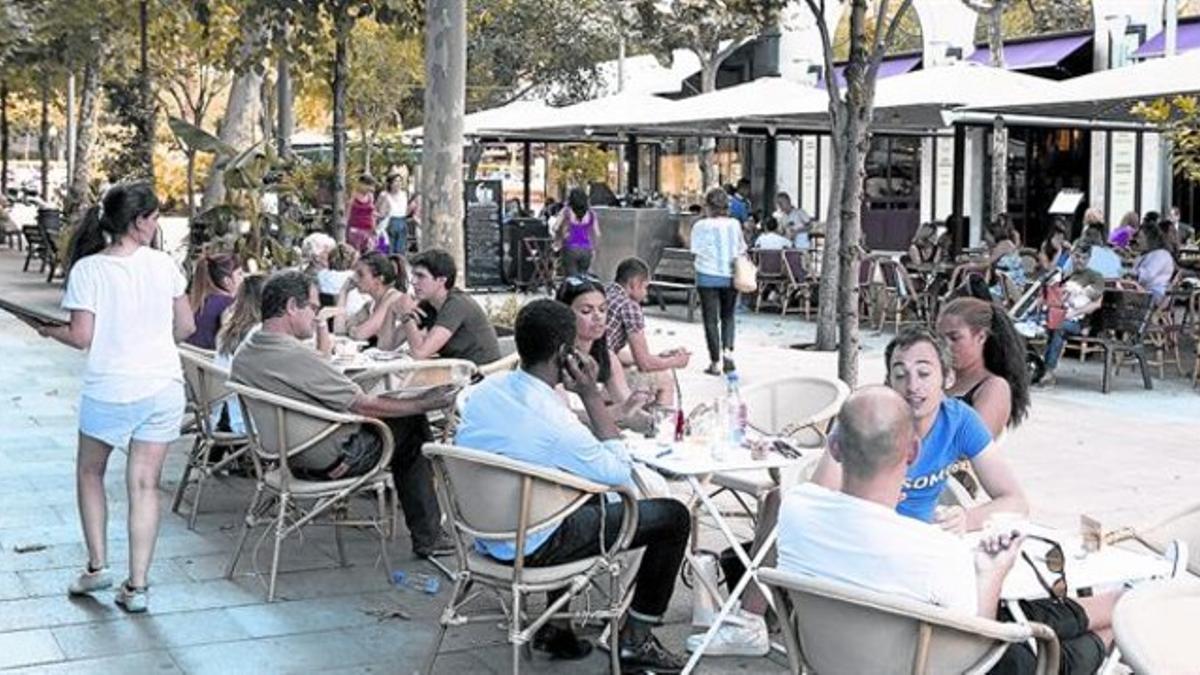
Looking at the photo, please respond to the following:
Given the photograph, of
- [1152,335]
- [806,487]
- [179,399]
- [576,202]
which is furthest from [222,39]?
[806,487]

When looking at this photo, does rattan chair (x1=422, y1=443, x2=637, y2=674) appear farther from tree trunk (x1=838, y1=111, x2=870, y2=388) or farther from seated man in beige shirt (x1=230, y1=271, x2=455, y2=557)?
tree trunk (x1=838, y1=111, x2=870, y2=388)

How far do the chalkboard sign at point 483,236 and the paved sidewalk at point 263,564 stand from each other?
10311 millimetres

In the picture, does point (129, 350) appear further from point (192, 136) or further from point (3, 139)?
point (3, 139)

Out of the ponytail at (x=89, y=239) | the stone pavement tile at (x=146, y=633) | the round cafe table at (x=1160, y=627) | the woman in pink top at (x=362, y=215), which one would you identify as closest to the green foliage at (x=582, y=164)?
the woman in pink top at (x=362, y=215)

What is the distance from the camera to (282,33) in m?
12.9

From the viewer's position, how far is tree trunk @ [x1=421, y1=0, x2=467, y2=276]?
10.6m

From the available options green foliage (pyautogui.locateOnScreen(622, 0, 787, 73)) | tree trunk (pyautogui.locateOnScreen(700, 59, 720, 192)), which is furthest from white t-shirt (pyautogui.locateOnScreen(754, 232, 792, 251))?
tree trunk (pyautogui.locateOnScreen(700, 59, 720, 192))

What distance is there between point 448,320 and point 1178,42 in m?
18.9

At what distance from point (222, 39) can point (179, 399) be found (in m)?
14.9

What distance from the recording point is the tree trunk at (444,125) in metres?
10.6

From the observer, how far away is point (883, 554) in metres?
3.61

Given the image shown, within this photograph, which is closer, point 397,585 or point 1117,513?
point 397,585

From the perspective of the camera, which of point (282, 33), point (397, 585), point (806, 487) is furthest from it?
point (282, 33)

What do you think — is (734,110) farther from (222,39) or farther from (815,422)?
(815,422)
